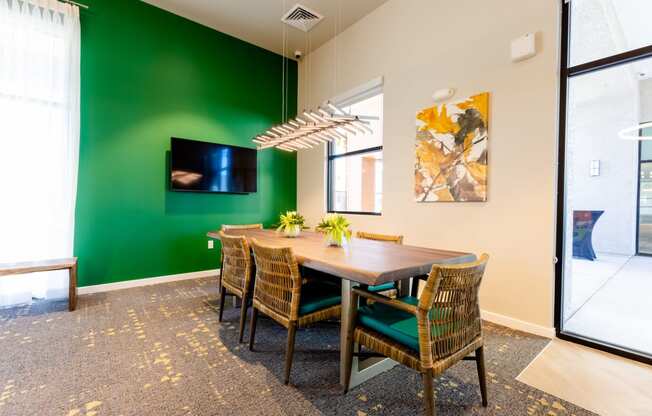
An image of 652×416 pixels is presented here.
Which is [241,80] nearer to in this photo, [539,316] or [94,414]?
[94,414]

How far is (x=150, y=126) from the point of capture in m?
4.02

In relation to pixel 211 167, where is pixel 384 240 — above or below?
below

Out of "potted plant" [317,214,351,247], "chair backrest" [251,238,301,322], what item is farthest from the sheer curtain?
"potted plant" [317,214,351,247]

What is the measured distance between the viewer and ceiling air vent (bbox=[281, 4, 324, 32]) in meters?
3.95

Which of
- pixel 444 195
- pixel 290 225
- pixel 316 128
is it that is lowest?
pixel 290 225

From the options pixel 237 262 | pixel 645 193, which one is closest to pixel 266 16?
pixel 237 262

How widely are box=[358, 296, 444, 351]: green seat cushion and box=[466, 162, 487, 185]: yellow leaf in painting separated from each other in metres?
1.79

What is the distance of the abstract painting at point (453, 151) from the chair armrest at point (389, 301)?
6.28 feet

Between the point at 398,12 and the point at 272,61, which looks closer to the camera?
the point at 398,12

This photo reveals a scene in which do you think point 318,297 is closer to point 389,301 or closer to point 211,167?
point 389,301

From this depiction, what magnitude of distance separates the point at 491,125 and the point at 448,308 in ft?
7.10

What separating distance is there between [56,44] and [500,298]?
5.43m

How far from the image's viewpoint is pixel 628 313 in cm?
281

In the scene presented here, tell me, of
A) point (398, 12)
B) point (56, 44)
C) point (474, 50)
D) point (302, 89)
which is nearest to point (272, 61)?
point (302, 89)
